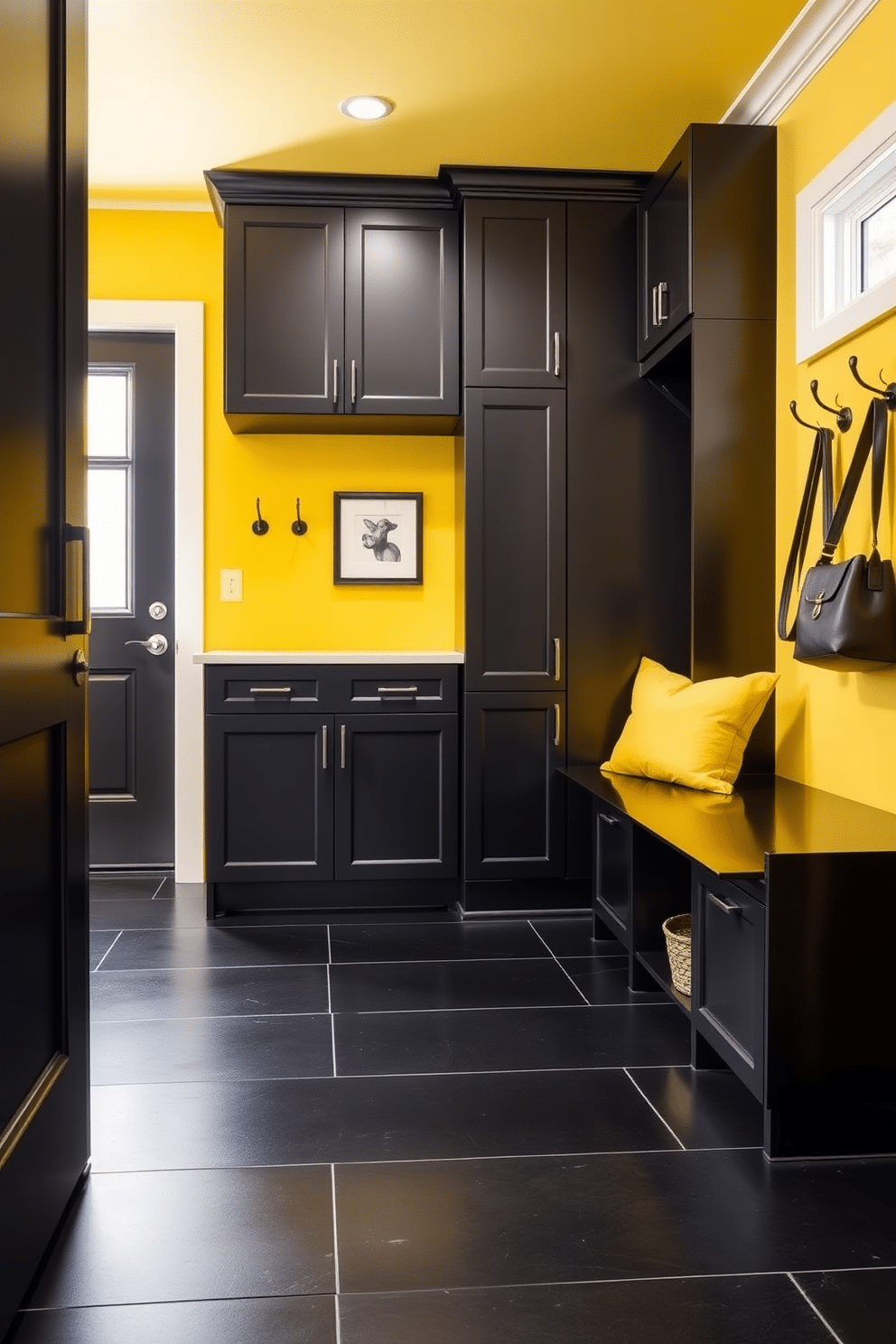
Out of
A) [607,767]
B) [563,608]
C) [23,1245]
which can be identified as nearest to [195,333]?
[563,608]

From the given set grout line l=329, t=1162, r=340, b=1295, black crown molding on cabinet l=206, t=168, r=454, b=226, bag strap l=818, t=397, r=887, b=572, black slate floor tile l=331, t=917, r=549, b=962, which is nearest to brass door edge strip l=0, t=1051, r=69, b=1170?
grout line l=329, t=1162, r=340, b=1295

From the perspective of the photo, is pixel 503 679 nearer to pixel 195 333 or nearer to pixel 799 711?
pixel 799 711

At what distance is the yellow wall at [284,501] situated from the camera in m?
4.28

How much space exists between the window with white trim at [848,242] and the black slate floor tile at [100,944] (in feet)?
8.72

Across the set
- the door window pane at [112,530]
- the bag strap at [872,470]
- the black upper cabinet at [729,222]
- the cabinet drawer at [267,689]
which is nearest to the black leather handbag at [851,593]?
the bag strap at [872,470]

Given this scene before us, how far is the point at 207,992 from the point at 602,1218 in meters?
1.48

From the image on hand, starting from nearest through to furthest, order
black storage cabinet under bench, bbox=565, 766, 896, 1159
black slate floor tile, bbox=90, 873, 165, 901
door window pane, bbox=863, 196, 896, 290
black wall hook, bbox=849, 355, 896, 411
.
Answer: black storage cabinet under bench, bbox=565, 766, 896, 1159, black wall hook, bbox=849, 355, 896, 411, door window pane, bbox=863, 196, 896, 290, black slate floor tile, bbox=90, 873, 165, 901

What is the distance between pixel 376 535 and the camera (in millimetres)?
4352

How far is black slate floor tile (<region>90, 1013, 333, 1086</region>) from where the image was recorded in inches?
96.8

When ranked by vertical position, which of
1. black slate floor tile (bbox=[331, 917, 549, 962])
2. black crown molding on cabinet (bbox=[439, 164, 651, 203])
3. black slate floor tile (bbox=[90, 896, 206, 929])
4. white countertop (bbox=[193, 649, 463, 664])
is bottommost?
black slate floor tile (bbox=[331, 917, 549, 962])

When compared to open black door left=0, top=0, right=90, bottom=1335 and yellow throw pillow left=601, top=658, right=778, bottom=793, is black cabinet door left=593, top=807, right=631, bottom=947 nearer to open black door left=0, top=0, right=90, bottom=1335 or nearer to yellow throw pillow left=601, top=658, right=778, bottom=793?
yellow throw pillow left=601, top=658, right=778, bottom=793

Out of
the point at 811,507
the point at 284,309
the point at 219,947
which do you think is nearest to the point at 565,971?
the point at 219,947

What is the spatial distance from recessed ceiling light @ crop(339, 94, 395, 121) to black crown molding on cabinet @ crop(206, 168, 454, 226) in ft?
1.41

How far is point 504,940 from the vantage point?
3.56 metres
